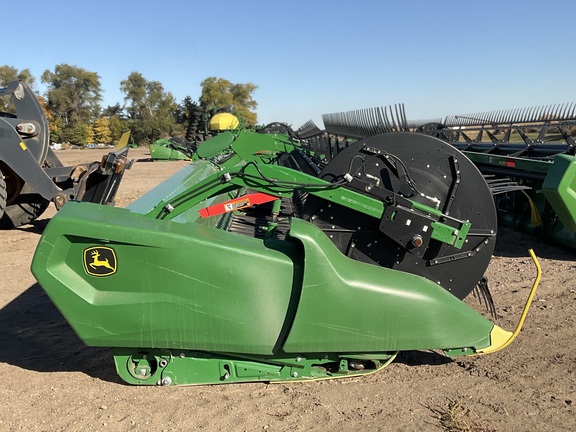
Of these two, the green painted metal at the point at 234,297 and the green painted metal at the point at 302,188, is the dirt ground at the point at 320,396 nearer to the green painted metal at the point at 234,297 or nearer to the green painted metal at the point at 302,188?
the green painted metal at the point at 234,297

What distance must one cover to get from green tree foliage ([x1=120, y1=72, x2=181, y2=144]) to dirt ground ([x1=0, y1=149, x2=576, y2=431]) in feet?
160

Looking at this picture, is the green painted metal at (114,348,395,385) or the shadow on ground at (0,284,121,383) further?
the shadow on ground at (0,284,121,383)

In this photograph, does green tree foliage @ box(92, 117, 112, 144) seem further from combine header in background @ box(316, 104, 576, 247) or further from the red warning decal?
the red warning decal

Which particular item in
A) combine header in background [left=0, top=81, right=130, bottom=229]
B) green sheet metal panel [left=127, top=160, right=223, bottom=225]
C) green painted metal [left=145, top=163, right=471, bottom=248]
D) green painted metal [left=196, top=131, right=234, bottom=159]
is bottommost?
combine header in background [left=0, top=81, right=130, bottom=229]

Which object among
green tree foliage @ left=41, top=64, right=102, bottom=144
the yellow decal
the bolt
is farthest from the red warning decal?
green tree foliage @ left=41, top=64, right=102, bottom=144

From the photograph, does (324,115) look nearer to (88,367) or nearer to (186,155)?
(88,367)

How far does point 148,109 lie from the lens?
54.8m

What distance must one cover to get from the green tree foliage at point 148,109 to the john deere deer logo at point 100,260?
49.2 metres

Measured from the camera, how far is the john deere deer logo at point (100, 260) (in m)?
2.69

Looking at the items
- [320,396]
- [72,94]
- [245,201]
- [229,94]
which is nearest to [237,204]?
[245,201]

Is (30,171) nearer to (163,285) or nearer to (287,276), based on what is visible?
(163,285)

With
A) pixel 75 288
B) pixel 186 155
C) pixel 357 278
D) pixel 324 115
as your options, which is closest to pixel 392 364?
pixel 357 278

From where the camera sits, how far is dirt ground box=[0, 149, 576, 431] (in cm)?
267

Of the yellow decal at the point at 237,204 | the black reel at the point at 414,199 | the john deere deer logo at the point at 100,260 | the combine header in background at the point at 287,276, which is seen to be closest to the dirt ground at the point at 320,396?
the combine header in background at the point at 287,276
